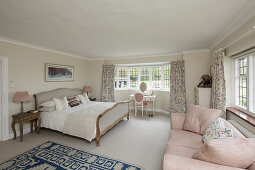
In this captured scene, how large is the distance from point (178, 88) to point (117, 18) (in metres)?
3.26

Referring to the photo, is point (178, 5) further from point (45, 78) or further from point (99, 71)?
point (99, 71)

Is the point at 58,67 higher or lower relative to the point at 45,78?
higher

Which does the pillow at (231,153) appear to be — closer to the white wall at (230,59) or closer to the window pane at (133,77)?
the white wall at (230,59)

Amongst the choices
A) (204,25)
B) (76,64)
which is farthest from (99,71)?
(204,25)

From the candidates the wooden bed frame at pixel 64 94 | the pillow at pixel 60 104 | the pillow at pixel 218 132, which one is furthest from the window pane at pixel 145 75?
the pillow at pixel 218 132

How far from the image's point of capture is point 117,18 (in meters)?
1.92

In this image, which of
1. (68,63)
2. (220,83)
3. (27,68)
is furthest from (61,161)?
(220,83)

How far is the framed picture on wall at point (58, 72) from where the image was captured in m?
3.74

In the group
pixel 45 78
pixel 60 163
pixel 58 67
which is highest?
pixel 58 67

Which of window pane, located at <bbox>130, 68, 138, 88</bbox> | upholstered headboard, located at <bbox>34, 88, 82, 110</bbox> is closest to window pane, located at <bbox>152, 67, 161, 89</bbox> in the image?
window pane, located at <bbox>130, 68, 138, 88</bbox>

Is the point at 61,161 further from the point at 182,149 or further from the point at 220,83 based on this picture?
the point at 220,83

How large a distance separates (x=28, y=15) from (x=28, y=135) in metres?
2.91

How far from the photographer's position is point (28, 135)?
3.05m

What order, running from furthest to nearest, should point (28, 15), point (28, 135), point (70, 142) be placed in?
point (28, 135) → point (70, 142) → point (28, 15)
